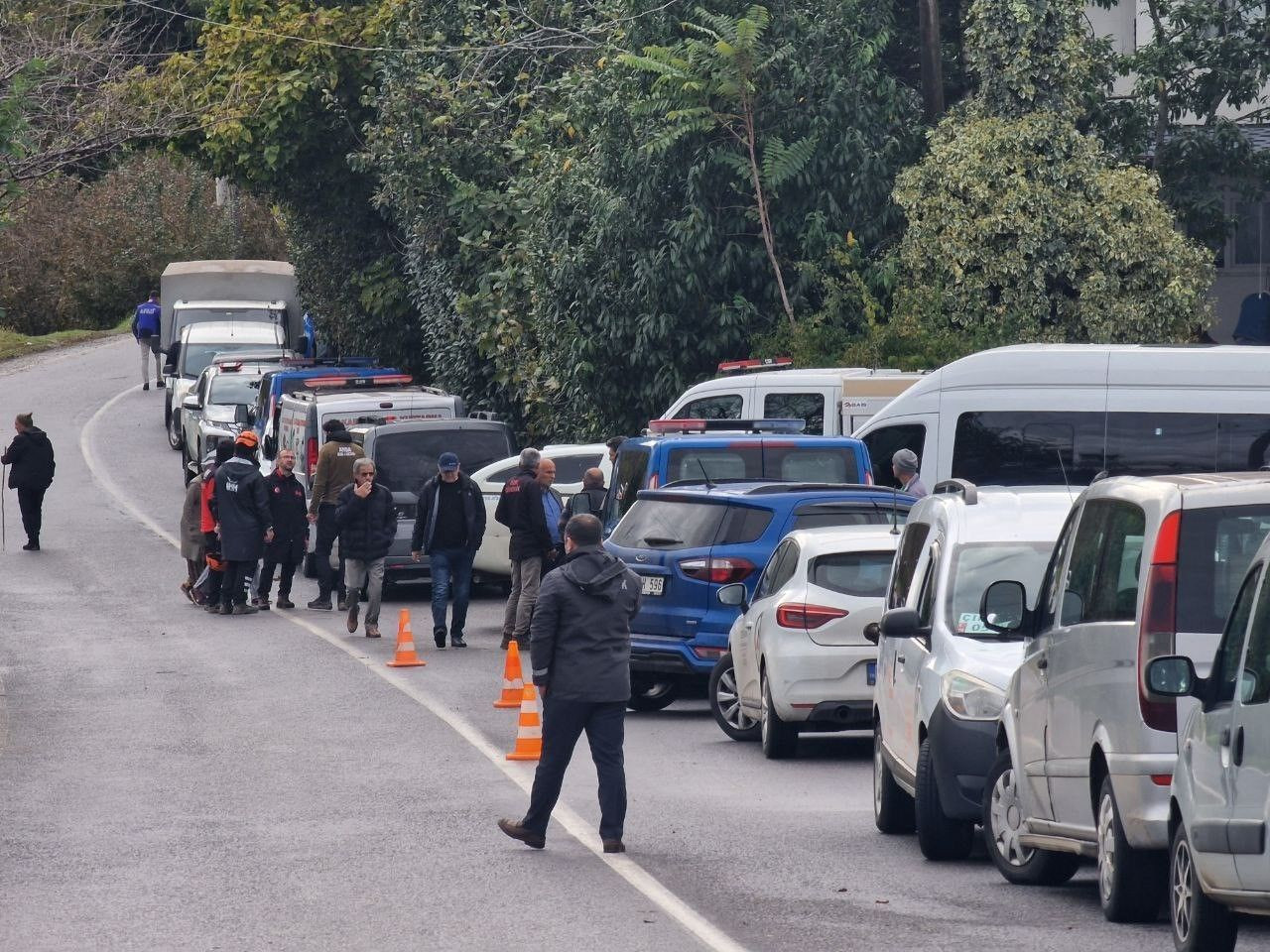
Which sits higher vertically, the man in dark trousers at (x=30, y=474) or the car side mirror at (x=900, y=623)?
the car side mirror at (x=900, y=623)

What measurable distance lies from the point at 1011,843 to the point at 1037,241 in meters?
16.7

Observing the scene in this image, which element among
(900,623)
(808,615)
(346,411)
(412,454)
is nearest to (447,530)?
(412,454)

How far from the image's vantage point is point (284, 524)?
23172 mm

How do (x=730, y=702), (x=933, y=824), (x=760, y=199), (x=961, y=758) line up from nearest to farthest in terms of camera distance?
(x=961, y=758), (x=933, y=824), (x=730, y=702), (x=760, y=199)

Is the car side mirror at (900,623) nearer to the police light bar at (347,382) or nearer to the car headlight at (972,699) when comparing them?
the car headlight at (972,699)

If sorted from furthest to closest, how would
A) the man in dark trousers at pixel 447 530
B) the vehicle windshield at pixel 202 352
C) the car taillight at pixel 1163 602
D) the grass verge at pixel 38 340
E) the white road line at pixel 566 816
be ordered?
the grass verge at pixel 38 340
the vehicle windshield at pixel 202 352
the man in dark trousers at pixel 447 530
the white road line at pixel 566 816
the car taillight at pixel 1163 602

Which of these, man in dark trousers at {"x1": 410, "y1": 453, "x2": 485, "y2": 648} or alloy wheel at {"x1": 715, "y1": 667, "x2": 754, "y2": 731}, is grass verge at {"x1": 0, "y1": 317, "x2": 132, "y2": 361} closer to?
man in dark trousers at {"x1": 410, "y1": 453, "x2": 485, "y2": 648}

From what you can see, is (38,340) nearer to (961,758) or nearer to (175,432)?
(175,432)

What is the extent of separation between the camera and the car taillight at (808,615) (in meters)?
13.8

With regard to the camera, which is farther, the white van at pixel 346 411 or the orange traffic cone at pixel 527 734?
the white van at pixel 346 411

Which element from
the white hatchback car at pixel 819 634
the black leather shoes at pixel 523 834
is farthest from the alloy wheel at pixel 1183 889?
the white hatchback car at pixel 819 634

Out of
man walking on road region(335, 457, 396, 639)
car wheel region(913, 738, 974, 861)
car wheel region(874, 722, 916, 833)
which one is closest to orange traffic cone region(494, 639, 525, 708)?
man walking on road region(335, 457, 396, 639)

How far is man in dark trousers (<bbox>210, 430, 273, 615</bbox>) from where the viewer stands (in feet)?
74.1

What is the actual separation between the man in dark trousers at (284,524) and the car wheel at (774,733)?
10.0 m
